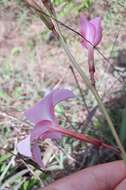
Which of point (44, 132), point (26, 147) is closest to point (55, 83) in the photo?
point (26, 147)

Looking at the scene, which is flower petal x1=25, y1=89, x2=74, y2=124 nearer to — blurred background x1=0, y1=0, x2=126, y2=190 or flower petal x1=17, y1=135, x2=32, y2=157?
flower petal x1=17, y1=135, x2=32, y2=157

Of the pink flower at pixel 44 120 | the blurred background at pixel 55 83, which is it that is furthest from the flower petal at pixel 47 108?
the blurred background at pixel 55 83

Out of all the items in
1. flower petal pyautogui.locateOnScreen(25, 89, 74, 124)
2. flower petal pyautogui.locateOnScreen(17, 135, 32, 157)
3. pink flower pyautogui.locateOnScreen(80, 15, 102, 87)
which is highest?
pink flower pyautogui.locateOnScreen(80, 15, 102, 87)

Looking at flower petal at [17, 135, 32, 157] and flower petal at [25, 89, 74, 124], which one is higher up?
flower petal at [25, 89, 74, 124]

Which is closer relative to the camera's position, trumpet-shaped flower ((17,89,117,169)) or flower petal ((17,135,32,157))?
trumpet-shaped flower ((17,89,117,169))

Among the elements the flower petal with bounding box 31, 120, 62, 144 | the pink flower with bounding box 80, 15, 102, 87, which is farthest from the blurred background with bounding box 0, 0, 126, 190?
the flower petal with bounding box 31, 120, 62, 144

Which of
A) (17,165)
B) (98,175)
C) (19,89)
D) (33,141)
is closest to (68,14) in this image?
(19,89)

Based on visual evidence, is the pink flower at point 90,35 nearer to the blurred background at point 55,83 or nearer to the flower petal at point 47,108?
the flower petal at point 47,108

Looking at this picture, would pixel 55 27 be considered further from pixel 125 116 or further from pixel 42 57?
pixel 42 57
